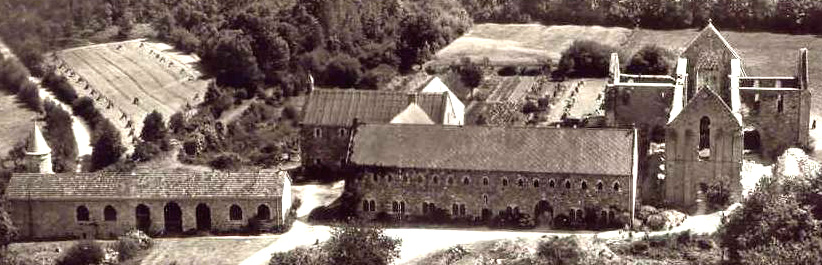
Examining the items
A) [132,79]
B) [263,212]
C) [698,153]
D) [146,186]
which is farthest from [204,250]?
[132,79]

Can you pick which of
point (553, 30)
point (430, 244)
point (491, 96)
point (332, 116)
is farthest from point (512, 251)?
point (553, 30)

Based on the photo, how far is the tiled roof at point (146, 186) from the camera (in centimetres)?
7819

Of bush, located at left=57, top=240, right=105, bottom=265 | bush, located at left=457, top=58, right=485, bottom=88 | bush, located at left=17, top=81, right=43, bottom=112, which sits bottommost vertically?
bush, located at left=57, top=240, right=105, bottom=265

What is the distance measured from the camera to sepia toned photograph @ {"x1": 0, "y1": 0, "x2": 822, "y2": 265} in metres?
74.2

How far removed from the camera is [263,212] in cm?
7825

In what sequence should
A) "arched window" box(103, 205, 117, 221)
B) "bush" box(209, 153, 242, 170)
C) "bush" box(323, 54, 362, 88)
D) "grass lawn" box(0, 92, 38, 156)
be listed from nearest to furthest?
"arched window" box(103, 205, 117, 221)
"bush" box(209, 153, 242, 170)
"grass lawn" box(0, 92, 38, 156)
"bush" box(323, 54, 362, 88)

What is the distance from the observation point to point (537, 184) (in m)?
76.9

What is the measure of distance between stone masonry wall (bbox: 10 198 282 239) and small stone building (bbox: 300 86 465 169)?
11.7 metres

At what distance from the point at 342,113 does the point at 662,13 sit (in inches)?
1590

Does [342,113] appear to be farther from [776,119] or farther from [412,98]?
[776,119]

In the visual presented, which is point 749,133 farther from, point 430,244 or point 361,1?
point 361,1

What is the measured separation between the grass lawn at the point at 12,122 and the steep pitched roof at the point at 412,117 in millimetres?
23679

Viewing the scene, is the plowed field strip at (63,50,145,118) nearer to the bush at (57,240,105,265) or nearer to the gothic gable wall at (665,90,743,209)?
the bush at (57,240,105,265)

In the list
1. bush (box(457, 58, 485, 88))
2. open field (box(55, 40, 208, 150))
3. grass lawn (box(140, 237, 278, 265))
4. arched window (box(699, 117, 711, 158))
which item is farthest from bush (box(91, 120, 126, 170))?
arched window (box(699, 117, 711, 158))
